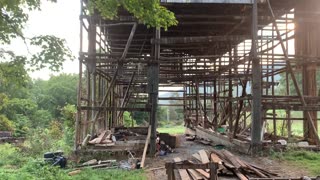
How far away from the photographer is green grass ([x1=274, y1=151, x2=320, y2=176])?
9.34 m

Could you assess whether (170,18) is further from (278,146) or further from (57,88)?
(57,88)

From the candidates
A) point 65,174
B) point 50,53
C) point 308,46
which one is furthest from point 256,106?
point 50,53

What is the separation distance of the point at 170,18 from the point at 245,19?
23.2 feet

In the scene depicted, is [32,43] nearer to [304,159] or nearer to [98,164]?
[98,164]

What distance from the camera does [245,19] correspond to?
12969 mm

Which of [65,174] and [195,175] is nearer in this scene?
[195,175]

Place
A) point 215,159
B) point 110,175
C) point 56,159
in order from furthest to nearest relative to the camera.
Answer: point 56,159
point 215,159
point 110,175

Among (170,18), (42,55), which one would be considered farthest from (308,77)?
(42,55)

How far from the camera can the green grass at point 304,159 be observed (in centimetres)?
934

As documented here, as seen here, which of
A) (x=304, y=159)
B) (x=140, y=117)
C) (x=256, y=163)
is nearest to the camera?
(x=256, y=163)

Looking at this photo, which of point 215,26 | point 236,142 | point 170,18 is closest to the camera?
point 170,18

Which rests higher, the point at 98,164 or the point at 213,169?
the point at 213,169

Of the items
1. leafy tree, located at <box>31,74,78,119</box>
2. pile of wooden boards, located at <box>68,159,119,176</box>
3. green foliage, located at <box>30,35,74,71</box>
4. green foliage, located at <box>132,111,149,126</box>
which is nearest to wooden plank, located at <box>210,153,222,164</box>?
pile of wooden boards, located at <box>68,159,119,176</box>

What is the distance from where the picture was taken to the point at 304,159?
34.4ft
